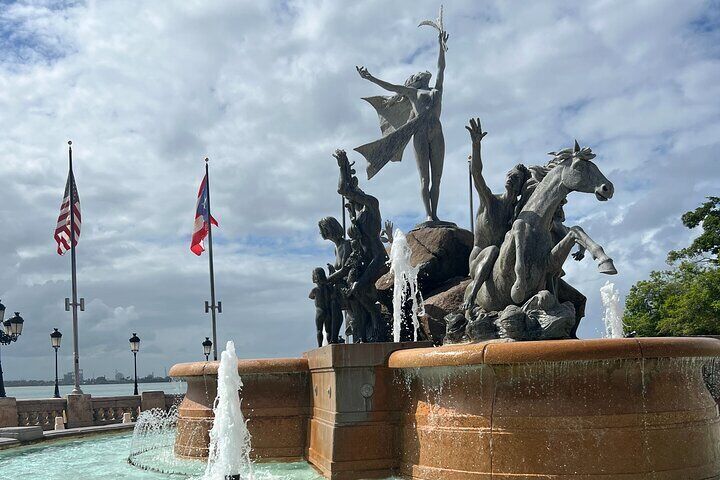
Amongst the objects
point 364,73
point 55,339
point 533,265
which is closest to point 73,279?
point 55,339

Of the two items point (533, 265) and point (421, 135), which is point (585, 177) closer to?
point (533, 265)

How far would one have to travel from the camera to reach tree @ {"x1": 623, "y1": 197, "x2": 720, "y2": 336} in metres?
32.6

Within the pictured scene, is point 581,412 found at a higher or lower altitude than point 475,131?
lower

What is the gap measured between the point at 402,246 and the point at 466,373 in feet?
17.8

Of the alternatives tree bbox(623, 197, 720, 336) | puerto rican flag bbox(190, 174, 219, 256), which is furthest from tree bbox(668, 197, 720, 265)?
puerto rican flag bbox(190, 174, 219, 256)

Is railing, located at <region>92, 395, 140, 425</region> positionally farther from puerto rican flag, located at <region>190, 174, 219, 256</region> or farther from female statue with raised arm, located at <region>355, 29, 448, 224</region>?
female statue with raised arm, located at <region>355, 29, 448, 224</region>

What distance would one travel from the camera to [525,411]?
23.7ft

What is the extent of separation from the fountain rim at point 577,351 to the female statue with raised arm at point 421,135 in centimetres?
736

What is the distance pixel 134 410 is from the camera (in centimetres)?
2264

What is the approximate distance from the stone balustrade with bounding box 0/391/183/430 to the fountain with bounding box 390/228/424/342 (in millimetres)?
11059

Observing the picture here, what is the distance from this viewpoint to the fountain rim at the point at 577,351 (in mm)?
6922

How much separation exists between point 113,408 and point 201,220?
8356 mm

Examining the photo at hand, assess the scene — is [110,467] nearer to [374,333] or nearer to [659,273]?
[374,333]

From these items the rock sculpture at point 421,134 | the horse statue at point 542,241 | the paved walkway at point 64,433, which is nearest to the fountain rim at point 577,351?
the horse statue at point 542,241
